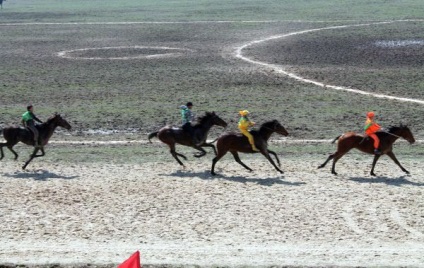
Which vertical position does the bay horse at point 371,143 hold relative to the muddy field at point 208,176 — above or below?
above

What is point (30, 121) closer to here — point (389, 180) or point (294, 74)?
point (389, 180)

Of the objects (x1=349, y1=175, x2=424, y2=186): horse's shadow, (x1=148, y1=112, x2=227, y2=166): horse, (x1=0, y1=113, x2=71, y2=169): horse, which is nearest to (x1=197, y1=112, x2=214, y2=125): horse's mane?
(x1=148, y1=112, x2=227, y2=166): horse

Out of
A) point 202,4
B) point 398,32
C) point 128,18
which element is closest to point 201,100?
point 398,32

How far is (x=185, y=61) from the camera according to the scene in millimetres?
40906

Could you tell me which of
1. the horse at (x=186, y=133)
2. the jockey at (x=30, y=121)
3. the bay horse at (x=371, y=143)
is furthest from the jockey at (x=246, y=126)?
the jockey at (x=30, y=121)

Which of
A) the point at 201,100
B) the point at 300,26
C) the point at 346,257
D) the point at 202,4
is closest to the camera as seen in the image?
the point at 346,257

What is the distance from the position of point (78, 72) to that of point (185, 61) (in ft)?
16.9

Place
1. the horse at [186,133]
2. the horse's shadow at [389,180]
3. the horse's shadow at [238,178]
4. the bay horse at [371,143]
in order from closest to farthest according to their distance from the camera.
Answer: the horse's shadow at [389,180], the horse's shadow at [238,178], the bay horse at [371,143], the horse at [186,133]

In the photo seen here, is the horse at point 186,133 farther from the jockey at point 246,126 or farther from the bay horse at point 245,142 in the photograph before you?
the jockey at point 246,126

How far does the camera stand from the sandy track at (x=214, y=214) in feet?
51.8

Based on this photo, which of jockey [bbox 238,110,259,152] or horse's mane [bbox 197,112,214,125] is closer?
jockey [bbox 238,110,259,152]

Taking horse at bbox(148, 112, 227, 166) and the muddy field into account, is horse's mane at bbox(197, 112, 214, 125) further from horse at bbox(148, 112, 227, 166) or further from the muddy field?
the muddy field

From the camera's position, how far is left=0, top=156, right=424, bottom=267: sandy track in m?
15.8

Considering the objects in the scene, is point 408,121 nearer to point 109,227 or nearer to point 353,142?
point 353,142
